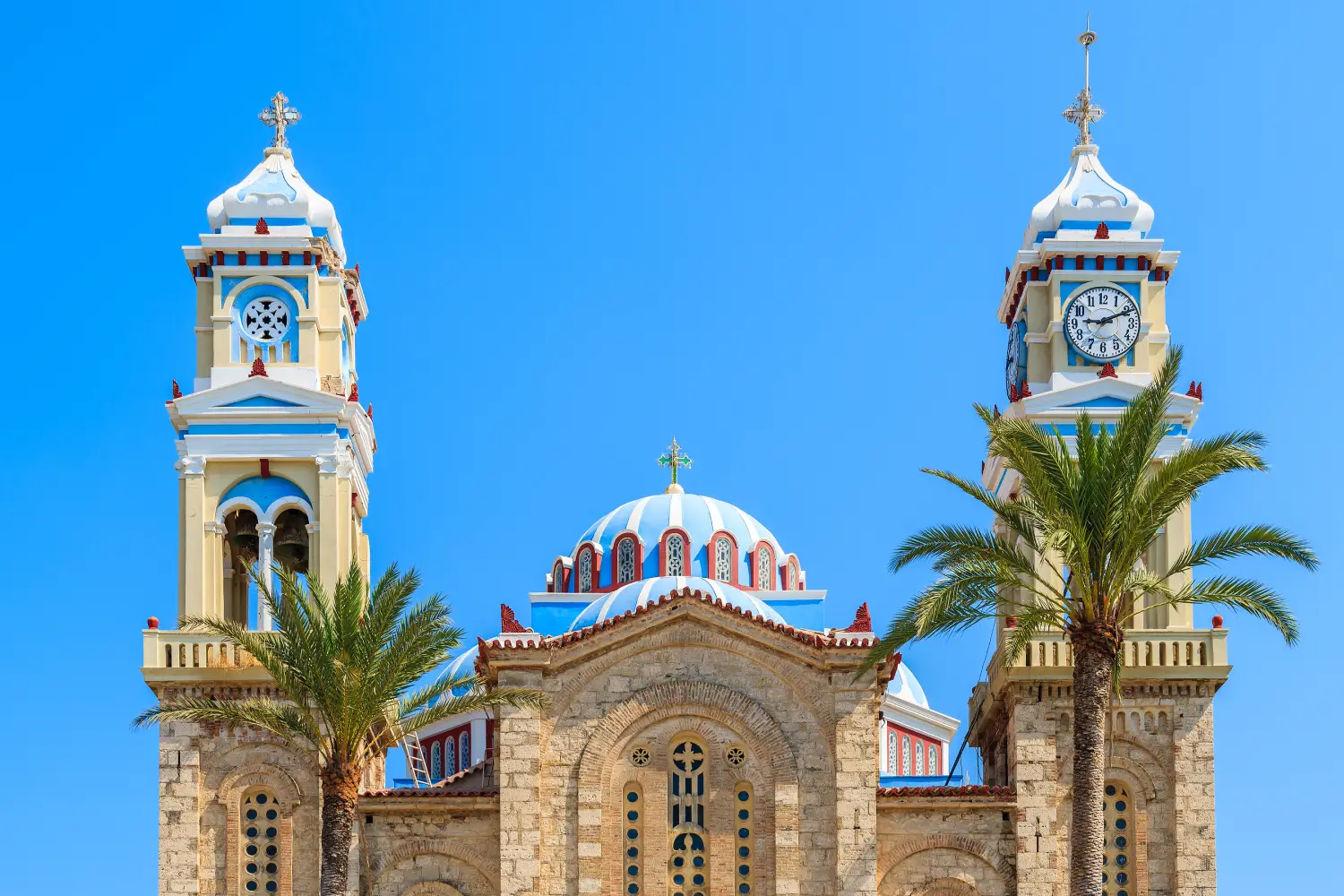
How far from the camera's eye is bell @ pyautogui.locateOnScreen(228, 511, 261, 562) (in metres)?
59.1

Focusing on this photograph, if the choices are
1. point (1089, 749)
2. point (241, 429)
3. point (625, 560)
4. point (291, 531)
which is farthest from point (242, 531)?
point (1089, 749)

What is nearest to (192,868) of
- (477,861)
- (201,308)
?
(477,861)

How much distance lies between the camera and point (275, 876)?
54.4 m

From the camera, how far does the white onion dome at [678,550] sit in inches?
2606

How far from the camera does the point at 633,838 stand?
5438 centimetres

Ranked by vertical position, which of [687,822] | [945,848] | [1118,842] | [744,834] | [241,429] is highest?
[241,429]

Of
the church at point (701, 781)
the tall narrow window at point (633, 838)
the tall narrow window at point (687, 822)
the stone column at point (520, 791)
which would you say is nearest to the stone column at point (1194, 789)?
the church at point (701, 781)

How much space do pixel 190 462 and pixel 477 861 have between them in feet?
33.5

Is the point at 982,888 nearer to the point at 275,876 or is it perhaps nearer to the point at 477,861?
the point at 477,861

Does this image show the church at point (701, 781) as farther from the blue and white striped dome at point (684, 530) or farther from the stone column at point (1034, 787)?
the blue and white striped dome at point (684, 530)

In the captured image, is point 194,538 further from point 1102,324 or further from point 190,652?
point 1102,324

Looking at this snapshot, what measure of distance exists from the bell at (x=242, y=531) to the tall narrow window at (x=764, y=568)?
12.8m

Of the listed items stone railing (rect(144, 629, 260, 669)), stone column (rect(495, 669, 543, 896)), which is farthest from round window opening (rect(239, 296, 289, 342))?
stone column (rect(495, 669, 543, 896))

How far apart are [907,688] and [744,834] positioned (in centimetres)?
1923
